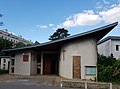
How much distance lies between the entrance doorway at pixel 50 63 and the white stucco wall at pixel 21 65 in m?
3.42

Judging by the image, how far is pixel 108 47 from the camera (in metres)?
34.5

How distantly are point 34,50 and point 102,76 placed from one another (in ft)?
34.2

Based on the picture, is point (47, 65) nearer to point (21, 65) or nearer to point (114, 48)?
point (21, 65)

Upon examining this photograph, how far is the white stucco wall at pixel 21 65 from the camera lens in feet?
81.1

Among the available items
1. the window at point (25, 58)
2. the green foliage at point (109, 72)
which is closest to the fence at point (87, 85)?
the green foliage at point (109, 72)

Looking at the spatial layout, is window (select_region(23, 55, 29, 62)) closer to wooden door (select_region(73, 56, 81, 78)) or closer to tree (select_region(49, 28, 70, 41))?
wooden door (select_region(73, 56, 81, 78))

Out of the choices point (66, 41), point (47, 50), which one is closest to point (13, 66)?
point (47, 50)

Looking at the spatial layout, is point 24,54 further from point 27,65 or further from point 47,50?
point 47,50

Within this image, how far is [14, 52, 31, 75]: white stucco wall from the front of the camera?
2473 centimetres

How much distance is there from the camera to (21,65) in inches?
1000

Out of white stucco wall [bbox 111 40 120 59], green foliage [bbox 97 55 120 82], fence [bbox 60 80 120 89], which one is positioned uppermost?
white stucco wall [bbox 111 40 120 59]

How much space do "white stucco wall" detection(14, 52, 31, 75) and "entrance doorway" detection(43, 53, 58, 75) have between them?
3.42 m

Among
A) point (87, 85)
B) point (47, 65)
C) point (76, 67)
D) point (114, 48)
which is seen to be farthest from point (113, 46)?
point (87, 85)

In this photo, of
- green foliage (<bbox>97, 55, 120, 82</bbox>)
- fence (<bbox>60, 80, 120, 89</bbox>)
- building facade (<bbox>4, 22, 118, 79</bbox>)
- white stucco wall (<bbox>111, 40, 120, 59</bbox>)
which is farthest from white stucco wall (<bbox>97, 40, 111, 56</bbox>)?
fence (<bbox>60, 80, 120, 89</bbox>)
